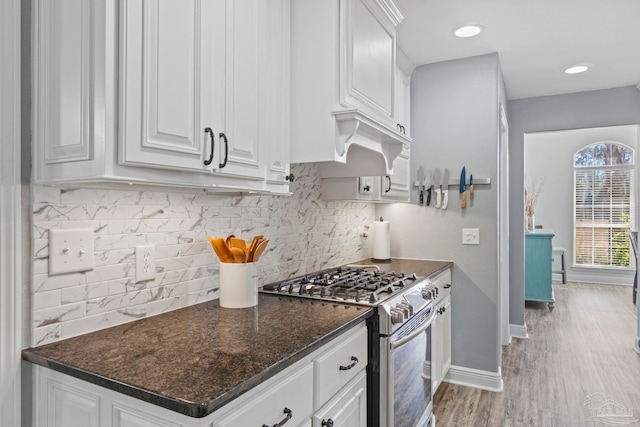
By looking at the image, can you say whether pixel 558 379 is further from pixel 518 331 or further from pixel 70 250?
pixel 70 250

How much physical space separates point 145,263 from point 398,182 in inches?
78.5

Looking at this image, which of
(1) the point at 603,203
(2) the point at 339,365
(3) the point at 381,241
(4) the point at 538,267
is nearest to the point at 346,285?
(2) the point at 339,365

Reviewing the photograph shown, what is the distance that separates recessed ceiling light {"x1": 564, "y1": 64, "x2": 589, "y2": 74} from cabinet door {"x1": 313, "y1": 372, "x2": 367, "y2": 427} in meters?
3.12

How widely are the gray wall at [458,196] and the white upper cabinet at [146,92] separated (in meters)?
2.08

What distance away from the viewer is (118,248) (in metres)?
1.37

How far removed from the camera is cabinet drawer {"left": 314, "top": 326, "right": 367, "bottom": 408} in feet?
4.26

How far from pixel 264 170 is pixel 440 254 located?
6.79 feet

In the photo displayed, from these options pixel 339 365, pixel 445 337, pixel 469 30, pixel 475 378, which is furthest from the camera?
A: pixel 475 378

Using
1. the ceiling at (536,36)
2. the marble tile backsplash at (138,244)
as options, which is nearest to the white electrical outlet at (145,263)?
the marble tile backsplash at (138,244)

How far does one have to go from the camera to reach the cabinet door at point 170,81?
1.03m

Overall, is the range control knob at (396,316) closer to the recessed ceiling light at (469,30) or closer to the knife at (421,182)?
the knife at (421,182)

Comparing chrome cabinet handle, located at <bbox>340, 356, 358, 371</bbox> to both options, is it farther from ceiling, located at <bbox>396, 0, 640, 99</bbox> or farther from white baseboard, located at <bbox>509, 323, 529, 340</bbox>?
white baseboard, located at <bbox>509, 323, 529, 340</bbox>

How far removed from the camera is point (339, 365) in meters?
1.41

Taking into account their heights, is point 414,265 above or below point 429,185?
below
